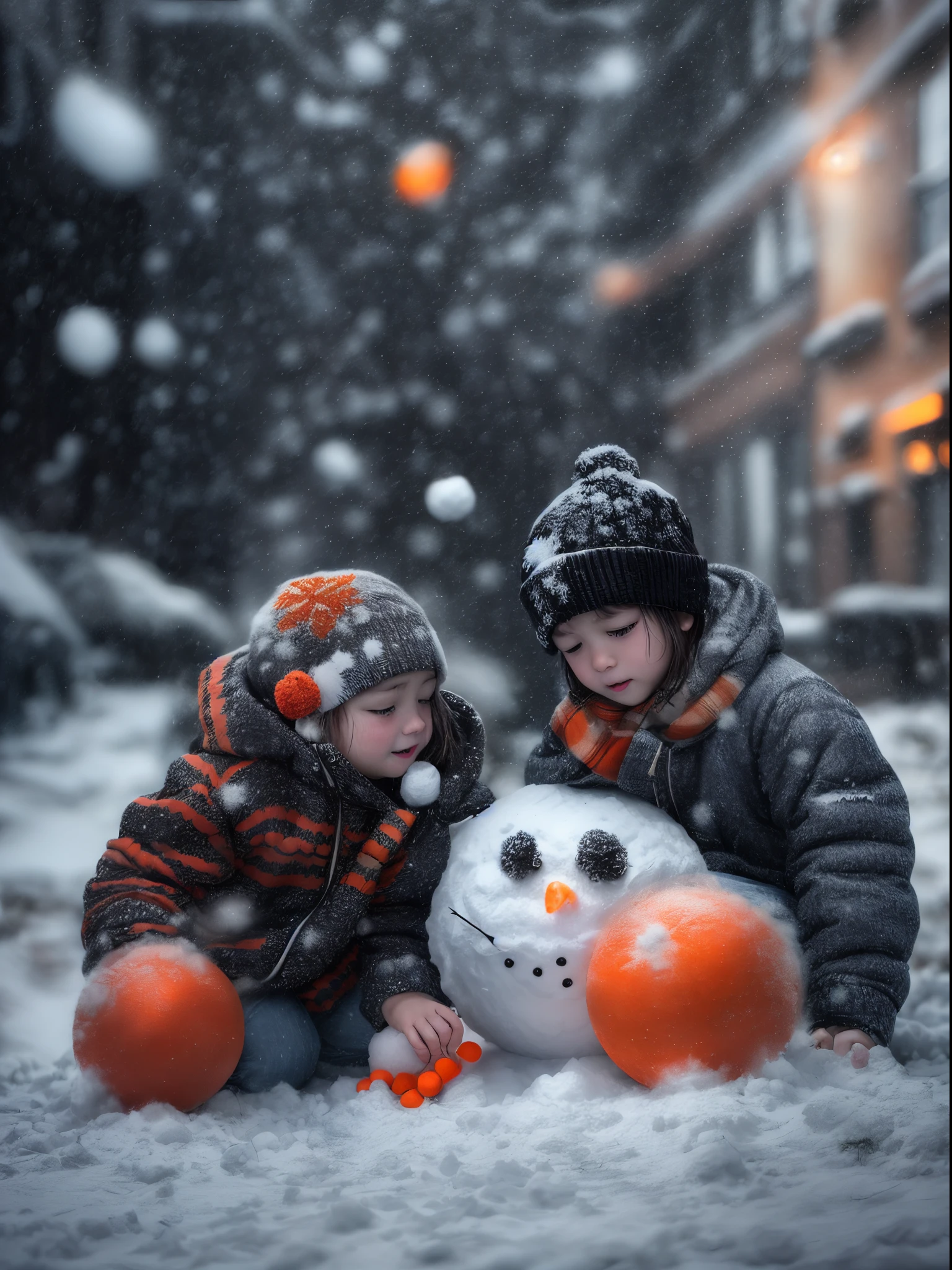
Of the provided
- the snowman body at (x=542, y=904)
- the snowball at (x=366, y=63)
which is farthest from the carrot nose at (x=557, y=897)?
the snowball at (x=366, y=63)

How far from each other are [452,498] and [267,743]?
0.59 metres

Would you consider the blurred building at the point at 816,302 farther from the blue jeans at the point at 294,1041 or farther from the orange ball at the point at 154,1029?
the orange ball at the point at 154,1029

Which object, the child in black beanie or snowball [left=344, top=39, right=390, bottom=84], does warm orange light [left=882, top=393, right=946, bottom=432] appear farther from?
snowball [left=344, top=39, right=390, bottom=84]

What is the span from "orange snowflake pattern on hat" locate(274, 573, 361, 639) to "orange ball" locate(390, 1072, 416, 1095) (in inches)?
16.7

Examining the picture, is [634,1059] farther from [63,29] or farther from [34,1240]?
[63,29]

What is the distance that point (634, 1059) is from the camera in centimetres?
73

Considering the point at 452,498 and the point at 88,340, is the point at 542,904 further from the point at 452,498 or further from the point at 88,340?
the point at 88,340

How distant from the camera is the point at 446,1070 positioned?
835 mm

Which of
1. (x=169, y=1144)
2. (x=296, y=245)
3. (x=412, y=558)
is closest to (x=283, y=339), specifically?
(x=296, y=245)

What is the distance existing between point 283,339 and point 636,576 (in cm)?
91

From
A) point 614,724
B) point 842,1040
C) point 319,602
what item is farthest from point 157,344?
point 842,1040

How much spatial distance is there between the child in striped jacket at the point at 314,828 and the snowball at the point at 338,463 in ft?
2.09

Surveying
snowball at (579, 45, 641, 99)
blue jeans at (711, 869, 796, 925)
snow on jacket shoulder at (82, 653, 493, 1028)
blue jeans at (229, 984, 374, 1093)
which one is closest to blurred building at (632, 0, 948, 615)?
snowball at (579, 45, 641, 99)

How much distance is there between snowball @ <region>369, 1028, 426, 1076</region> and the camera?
0.87 meters
